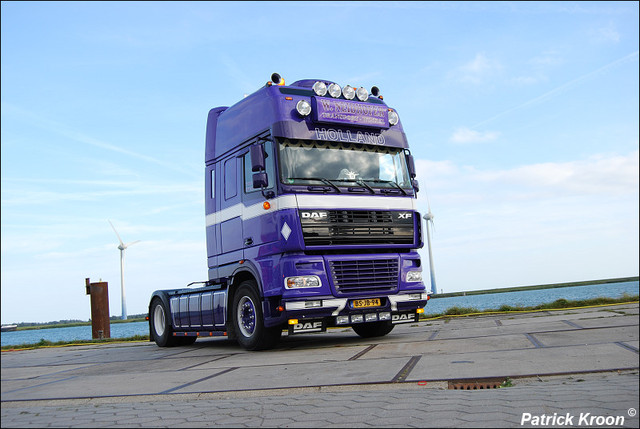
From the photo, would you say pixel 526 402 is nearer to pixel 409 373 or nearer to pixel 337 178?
pixel 409 373

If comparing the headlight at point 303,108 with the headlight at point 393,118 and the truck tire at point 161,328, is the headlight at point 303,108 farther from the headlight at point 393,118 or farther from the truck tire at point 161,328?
the truck tire at point 161,328

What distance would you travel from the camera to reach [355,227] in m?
9.12

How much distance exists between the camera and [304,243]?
8664 mm

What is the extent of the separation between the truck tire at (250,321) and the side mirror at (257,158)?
1.84 m

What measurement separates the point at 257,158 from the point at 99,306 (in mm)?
11484

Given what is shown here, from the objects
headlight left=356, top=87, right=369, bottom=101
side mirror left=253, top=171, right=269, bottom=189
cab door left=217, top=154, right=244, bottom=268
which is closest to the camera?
side mirror left=253, top=171, right=269, bottom=189

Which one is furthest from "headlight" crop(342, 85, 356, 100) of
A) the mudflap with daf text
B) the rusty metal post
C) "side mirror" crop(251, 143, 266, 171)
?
the rusty metal post

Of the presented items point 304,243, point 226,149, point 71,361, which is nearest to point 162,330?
point 71,361

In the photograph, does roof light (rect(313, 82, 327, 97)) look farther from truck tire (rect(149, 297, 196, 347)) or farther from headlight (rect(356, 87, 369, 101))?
truck tire (rect(149, 297, 196, 347))

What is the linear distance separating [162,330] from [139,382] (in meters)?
6.75

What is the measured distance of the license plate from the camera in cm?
905

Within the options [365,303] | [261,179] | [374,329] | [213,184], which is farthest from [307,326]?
[213,184]

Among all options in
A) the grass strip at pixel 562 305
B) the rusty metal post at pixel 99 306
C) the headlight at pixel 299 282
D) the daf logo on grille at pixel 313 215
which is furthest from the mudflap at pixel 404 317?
the rusty metal post at pixel 99 306

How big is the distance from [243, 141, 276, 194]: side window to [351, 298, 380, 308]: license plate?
2158 millimetres
